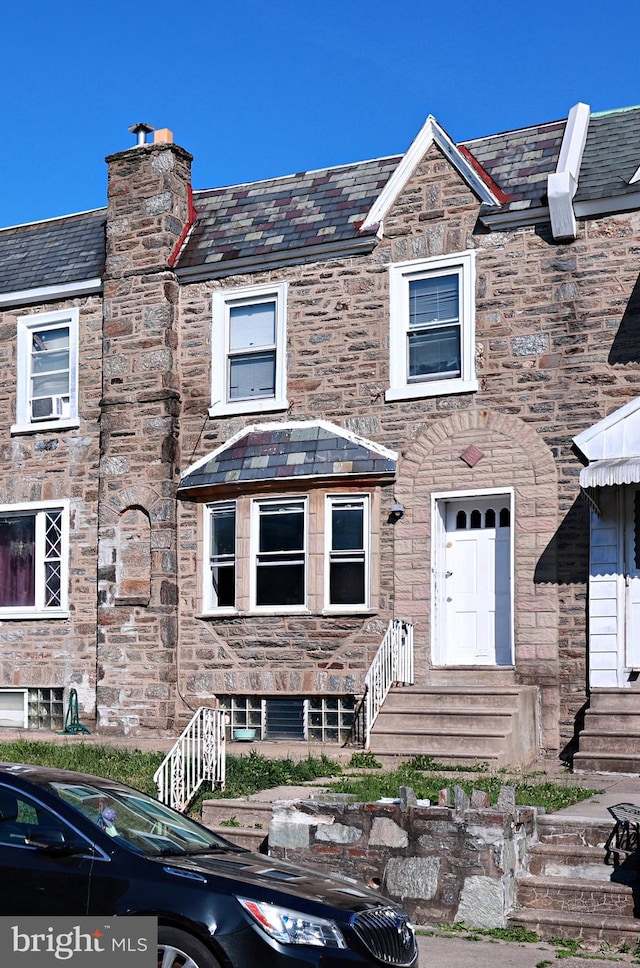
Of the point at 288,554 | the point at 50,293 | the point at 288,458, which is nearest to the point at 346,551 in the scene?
the point at 288,554

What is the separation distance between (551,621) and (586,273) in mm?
4356

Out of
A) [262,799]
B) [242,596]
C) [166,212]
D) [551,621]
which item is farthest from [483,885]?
[166,212]

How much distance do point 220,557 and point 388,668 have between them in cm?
339

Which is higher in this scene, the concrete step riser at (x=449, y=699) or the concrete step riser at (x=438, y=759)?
the concrete step riser at (x=449, y=699)

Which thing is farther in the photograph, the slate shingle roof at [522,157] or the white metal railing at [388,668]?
the slate shingle roof at [522,157]

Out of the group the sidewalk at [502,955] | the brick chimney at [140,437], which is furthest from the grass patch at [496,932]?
the brick chimney at [140,437]

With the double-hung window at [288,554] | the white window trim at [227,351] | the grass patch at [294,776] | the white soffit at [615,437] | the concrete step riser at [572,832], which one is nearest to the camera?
the concrete step riser at [572,832]

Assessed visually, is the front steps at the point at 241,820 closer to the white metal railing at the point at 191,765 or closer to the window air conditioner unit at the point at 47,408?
the white metal railing at the point at 191,765

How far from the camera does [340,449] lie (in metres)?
17.2

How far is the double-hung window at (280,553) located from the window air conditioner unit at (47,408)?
382 centimetres

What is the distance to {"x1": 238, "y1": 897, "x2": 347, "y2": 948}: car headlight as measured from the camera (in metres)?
6.80

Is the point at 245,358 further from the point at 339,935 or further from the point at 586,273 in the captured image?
the point at 339,935

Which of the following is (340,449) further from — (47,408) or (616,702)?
(47,408)

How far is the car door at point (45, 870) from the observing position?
7.06m
